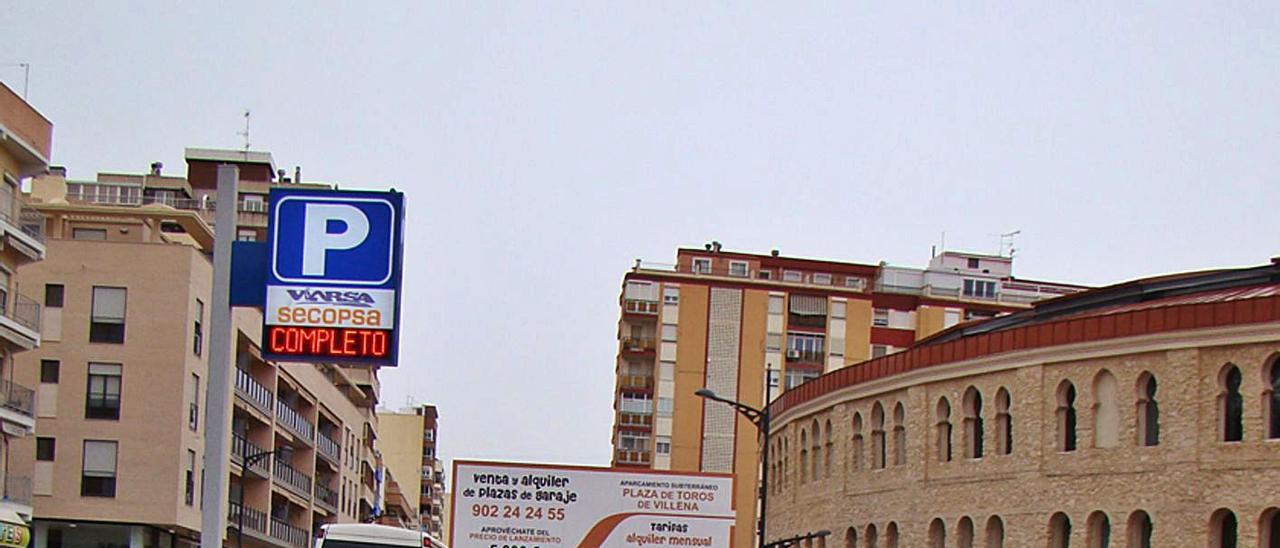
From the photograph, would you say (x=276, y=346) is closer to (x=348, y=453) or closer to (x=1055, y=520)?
(x=1055, y=520)

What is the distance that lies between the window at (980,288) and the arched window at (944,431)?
5854 cm

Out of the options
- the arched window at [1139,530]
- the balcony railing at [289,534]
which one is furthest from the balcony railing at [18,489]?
the arched window at [1139,530]

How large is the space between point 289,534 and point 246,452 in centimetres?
1061

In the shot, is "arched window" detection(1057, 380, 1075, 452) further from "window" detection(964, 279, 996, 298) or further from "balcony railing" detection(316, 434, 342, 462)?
"window" detection(964, 279, 996, 298)

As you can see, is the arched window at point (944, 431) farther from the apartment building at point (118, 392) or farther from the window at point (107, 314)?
the window at point (107, 314)

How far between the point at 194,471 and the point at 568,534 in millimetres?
24422

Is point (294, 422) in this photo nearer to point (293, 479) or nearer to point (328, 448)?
point (293, 479)

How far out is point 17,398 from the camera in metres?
55.1

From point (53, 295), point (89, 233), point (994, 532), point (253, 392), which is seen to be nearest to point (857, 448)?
point (994, 532)

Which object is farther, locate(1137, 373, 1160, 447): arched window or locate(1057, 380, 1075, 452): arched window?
locate(1057, 380, 1075, 452): arched window

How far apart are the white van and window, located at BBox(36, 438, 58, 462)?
29898mm

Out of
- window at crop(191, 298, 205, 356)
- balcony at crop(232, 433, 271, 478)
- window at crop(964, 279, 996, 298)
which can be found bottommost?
balcony at crop(232, 433, 271, 478)

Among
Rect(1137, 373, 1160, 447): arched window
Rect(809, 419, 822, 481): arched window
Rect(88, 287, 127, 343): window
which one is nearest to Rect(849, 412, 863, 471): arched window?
Rect(809, 419, 822, 481): arched window

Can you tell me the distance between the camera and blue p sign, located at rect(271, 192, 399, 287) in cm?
1781
